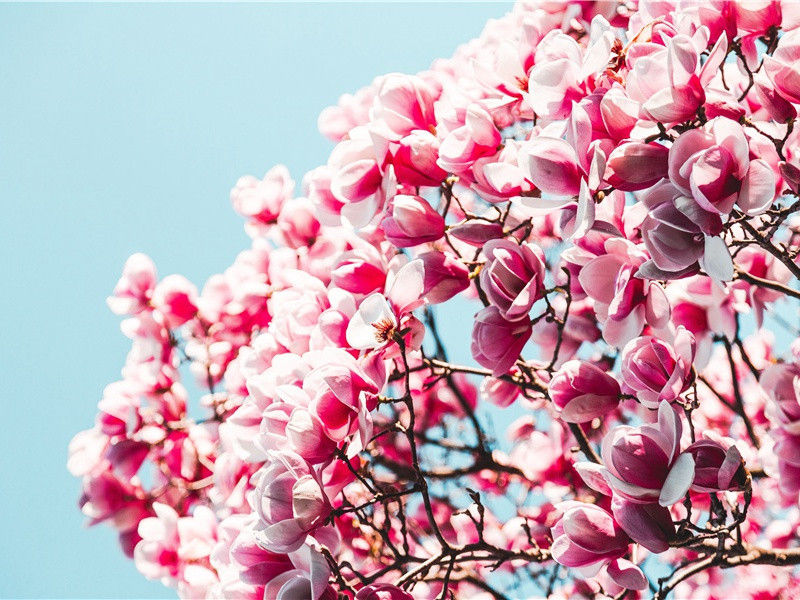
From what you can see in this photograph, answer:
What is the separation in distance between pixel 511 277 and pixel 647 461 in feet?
1.05

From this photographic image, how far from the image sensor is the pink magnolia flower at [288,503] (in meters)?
0.95

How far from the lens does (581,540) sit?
36.7 inches

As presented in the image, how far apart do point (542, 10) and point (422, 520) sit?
1.84 metres

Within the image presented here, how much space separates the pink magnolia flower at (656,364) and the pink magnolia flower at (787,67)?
1.10 ft

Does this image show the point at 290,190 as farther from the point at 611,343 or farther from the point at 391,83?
the point at 611,343

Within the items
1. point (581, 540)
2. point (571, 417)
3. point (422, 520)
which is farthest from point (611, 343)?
point (422, 520)

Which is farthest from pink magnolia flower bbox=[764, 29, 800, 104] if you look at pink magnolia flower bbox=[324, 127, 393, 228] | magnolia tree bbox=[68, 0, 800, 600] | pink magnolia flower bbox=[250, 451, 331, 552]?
pink magnolia flower bbox=[250, 451, 331, 552]

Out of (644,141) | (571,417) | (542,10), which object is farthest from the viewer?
(542,10)

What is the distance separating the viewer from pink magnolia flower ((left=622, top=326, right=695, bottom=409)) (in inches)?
37.1

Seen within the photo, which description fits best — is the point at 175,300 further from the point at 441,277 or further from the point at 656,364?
the point at 656,364

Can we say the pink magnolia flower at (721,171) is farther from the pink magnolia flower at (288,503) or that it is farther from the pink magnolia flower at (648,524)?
the pink magnolia flower at (288,503)

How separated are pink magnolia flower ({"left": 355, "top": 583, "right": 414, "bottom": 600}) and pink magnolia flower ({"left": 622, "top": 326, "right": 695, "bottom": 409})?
1.44ft

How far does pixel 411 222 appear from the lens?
3.79 ft

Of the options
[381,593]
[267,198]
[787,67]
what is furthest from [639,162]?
[267,198]
